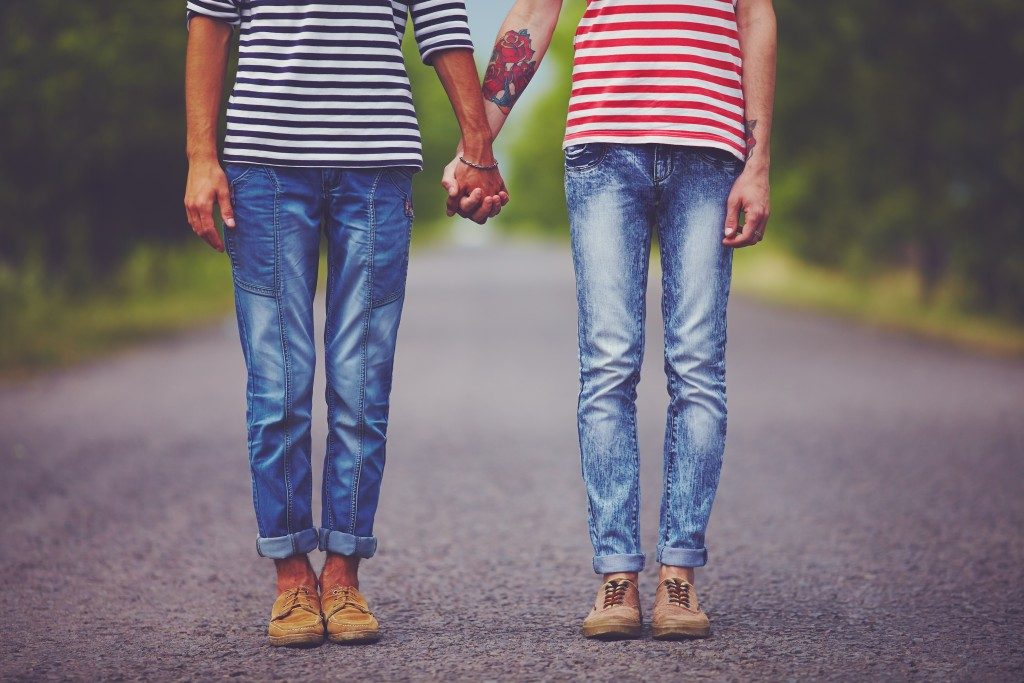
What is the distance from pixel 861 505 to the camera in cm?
497

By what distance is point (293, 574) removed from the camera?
3219 mm

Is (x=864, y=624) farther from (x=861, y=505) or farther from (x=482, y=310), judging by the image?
(x=482, y=310)

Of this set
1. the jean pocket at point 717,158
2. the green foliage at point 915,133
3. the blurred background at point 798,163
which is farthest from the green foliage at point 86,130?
the jean pocket at point 717,158

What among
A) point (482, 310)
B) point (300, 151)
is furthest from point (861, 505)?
point (482, 310)

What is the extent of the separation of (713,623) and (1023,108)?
28.8 feet

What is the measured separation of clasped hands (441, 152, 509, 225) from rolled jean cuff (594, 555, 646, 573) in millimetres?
905

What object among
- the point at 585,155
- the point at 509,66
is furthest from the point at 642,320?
the point at 509,66

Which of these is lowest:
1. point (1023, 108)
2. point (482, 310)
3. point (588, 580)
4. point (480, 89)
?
point (482, 310)

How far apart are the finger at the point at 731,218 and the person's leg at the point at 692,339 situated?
0.06 feet

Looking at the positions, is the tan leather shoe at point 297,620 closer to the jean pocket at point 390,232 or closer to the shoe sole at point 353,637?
the shoe sole at point 353,637

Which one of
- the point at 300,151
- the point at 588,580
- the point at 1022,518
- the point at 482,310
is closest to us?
the point at 300,151

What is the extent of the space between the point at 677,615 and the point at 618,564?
19 cm

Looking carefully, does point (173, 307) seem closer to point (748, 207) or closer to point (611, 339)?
point (611, 339)

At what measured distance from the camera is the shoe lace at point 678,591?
10.4ft
